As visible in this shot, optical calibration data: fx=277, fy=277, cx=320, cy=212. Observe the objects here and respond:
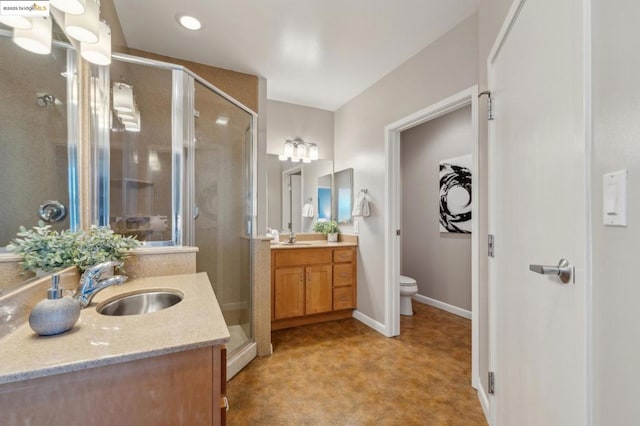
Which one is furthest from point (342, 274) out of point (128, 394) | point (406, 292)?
point (128, 394)

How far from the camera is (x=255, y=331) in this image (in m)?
2.30

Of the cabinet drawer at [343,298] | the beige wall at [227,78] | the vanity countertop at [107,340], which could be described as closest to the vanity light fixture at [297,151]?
the beige wall at [227,78]

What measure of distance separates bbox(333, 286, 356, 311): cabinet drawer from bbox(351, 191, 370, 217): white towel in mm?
864

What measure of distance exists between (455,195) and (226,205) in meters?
2.56

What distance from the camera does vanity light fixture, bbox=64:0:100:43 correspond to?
100cm

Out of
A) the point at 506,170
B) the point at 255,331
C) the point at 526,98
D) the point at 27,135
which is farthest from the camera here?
the point at 255,331

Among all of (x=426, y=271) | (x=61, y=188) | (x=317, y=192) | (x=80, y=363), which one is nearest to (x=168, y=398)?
(x=80, y=363)

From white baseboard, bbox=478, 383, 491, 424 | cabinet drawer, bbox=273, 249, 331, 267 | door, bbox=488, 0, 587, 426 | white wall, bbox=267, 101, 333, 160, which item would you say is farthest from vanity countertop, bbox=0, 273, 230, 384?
white wall, bbox=267, 101, 333, 160

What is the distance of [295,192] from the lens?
3432 millimetres

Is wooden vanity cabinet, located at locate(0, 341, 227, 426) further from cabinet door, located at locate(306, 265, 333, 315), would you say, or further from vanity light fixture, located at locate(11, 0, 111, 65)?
cabinet door, located at locate(306, 265, 333, 315)

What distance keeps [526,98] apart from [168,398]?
5.27 ft

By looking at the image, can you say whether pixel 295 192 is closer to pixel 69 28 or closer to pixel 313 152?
pixel 313 152

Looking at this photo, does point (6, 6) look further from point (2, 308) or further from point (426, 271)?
point (426, 271)

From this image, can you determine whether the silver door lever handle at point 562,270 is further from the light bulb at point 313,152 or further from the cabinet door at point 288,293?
the light bulb at point 313,152
